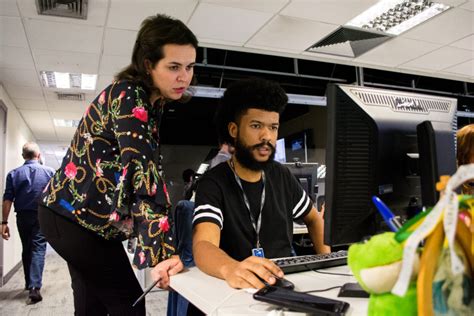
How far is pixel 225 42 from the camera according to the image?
4152mm

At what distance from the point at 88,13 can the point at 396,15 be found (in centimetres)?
281

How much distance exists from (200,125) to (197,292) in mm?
8853

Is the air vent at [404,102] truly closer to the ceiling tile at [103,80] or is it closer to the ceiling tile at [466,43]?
the ceiling tile at [466,43]

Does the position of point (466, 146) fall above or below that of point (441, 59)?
below

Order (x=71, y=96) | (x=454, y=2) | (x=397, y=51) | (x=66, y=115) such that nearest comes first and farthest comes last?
(x=454, y=2) → (x=397, y=51) → (x=71, y=96) → (x=66, y=115)

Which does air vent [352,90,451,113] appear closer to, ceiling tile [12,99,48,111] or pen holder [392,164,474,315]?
pen holder [392,164,474,315]

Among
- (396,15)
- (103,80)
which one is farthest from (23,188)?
(396,15)

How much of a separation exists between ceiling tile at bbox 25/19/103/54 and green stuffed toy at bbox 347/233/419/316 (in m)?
3.61

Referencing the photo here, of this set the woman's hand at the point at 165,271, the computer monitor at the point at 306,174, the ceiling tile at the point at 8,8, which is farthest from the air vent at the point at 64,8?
the woman's hand at the point at 165,271

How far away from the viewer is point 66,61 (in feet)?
14.3

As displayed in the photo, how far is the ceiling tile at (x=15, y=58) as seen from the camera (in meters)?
4.00

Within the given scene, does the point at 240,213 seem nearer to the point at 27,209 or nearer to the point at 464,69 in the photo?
the point at 27,209

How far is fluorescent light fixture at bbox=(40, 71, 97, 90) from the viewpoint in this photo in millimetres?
4883

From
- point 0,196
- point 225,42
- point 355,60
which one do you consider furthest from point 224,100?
point 0,196
